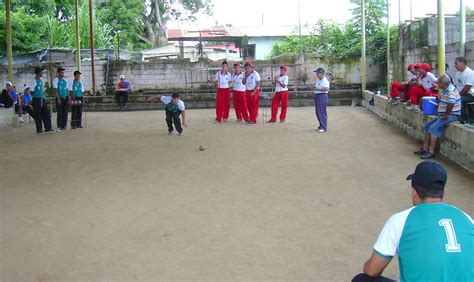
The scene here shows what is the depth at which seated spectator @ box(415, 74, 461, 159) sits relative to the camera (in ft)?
26.2

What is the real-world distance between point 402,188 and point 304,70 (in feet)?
46.8

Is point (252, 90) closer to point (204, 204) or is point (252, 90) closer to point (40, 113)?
point (40, 113)

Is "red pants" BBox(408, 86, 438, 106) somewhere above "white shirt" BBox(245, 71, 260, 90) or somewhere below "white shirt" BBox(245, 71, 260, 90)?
below

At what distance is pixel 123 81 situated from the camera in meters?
18.7

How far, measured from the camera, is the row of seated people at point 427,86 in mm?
8484

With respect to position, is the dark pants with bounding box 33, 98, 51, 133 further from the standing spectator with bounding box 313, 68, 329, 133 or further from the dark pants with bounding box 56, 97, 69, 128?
the standing spectator with bounding box 313, 68, 329, 133

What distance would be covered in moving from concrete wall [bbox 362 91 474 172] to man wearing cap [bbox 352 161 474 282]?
5.25 m

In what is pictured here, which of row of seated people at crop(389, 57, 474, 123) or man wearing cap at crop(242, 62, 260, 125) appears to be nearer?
row of seated people at crop(389, 57, 474, 123)

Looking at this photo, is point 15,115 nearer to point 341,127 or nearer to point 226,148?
point 226,148

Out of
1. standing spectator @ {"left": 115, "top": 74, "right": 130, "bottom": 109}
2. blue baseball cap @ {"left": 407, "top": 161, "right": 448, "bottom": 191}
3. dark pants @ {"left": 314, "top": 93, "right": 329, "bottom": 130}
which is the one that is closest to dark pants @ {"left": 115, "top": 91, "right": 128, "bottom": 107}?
standing spectator @ {"left": 115, "top": 74, "right": 130, "bottom": 109}

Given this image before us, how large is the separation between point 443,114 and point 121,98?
13.0 metres

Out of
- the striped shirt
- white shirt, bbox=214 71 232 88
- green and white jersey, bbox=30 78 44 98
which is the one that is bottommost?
the striped shirt

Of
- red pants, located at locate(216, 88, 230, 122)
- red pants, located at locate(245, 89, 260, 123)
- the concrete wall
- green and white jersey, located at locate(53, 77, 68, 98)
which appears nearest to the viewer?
the concrete wall

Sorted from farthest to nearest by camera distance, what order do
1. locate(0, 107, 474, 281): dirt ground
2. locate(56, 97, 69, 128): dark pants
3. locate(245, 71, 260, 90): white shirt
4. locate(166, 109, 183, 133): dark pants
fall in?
locate(245, 71, 260, 90): white shirt < locate(56, 97, 69, 128): dark pants < locate(166, 109, 183, 133): dark pants < locate(0, 107, 474, 281): dirt ground
